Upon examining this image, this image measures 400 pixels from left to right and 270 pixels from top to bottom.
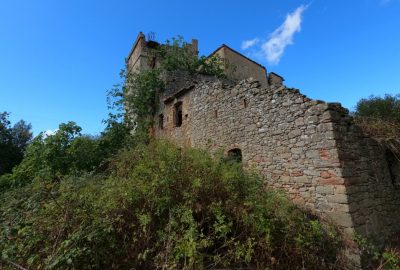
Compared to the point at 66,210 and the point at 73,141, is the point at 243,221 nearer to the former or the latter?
the point at 66,210

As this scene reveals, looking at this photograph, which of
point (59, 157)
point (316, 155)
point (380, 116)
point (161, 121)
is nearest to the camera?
point (316, 155)

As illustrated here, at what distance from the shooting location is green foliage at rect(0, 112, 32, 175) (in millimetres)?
18875

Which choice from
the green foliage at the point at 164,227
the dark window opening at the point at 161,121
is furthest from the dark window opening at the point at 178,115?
the green foliage at the point at 164,227

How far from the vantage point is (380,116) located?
8867mm

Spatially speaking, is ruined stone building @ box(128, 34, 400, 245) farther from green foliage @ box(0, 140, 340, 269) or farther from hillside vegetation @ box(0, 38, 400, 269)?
green foliage @ box(0, 140, 340, 269)

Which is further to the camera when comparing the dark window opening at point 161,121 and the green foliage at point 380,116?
the dark window opening at point 161,121

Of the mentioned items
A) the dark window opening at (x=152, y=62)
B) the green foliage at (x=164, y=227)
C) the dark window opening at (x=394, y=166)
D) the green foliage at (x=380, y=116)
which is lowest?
the green foliage at (x=164, y=227)

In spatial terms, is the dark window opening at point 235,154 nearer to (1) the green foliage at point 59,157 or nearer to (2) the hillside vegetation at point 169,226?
(2) the hillside vegetation at point 169,226

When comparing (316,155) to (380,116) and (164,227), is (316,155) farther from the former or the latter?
(380,116)

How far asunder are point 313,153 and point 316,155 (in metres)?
0.08

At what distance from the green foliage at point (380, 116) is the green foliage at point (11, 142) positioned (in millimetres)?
22597

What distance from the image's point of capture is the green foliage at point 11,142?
18.9 m

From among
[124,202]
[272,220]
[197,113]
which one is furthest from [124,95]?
[272,220]

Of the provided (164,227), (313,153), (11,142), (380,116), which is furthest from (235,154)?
(11,142)
